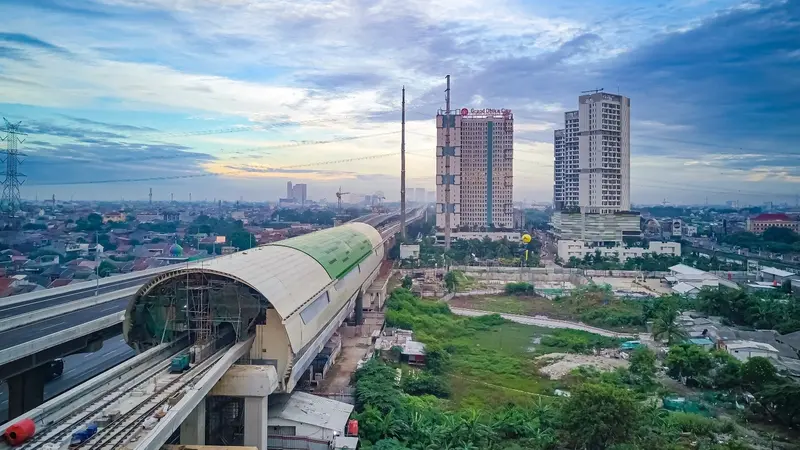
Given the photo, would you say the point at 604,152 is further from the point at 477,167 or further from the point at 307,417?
the point at 307,417

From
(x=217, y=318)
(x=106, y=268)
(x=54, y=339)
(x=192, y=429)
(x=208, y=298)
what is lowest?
(x=192, y=429)

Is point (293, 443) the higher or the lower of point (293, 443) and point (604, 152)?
the lower

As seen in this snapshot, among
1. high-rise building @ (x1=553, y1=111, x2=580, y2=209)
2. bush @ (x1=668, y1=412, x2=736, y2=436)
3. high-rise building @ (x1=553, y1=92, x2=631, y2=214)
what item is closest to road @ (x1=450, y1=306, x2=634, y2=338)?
bush @ (x1=668, y1=412, x2=736, y2=436)

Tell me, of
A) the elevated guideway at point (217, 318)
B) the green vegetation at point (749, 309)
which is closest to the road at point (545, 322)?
the green vegetation at point (749, 309)

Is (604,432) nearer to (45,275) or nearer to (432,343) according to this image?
(432,343)

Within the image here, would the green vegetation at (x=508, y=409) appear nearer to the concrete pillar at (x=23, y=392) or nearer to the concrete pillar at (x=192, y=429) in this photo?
the concrete pillar at (x=192, y=429)

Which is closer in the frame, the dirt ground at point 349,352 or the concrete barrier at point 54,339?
the concrete barrier at point 54,339

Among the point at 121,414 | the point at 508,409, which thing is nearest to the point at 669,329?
the point at 508,409
